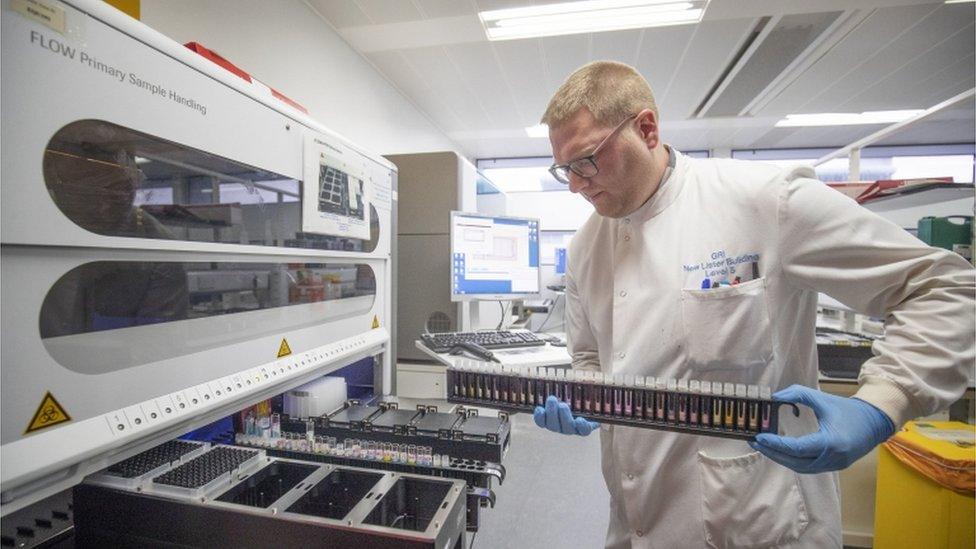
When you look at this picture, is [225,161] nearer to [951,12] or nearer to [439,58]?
[439,58]

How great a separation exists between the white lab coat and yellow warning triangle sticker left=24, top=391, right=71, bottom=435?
0.88m

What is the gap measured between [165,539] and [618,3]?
276 centimetres

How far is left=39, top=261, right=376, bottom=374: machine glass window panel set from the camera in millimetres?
568

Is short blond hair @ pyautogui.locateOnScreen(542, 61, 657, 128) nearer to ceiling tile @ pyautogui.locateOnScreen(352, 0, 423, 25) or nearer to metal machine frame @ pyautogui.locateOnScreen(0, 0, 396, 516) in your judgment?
metal machine frame @ pyautogui.locateOnScreen(0, 0, 396, 516)

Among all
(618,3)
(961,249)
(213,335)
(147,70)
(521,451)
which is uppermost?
(618,3)

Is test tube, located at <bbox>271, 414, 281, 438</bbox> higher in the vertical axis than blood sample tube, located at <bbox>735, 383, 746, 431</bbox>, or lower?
lower

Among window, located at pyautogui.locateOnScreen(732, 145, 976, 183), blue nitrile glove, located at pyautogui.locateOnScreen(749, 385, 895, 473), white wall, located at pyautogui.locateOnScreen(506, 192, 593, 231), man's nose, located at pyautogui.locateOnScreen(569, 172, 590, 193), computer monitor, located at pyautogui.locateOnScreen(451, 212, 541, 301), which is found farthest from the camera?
white wall, located at pyautogui.locateOnScreen(506, 192, 593, 231)

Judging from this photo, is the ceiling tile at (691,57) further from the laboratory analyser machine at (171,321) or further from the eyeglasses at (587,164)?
the laboratory analyser machine at (171,321)

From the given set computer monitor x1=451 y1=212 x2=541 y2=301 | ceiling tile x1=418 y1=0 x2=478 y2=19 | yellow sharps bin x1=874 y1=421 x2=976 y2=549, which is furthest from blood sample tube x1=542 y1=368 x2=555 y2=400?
ceiling tile x1=418 y1=0 x2=478 y2=19

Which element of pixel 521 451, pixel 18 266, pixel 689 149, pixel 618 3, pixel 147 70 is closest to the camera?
pixel 18 266

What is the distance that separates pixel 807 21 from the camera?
256cm

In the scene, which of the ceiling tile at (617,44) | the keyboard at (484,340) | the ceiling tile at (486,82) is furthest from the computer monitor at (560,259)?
the keyboard at (484,340)

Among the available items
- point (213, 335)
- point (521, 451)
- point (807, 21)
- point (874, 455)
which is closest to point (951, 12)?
point (807, 21)

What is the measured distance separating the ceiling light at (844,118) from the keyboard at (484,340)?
4.12 metres
